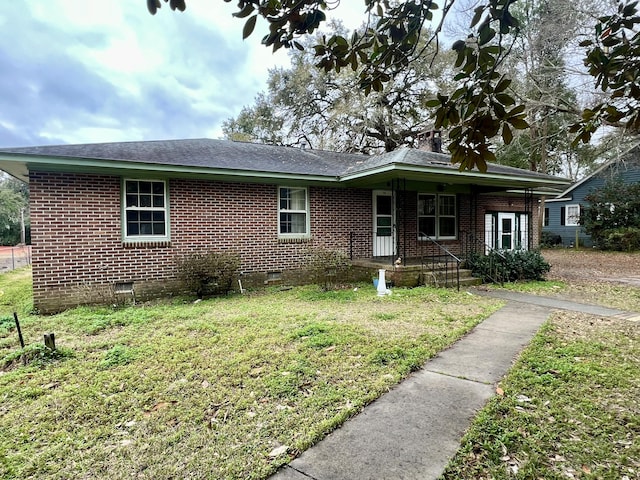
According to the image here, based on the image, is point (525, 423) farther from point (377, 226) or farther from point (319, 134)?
point (319, 134)

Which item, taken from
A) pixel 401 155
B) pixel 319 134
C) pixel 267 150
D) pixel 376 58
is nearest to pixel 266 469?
pixel 376 58

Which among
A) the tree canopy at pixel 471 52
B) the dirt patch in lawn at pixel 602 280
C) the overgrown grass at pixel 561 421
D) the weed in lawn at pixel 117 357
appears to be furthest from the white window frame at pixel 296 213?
the tree canopy at pixel 471 52

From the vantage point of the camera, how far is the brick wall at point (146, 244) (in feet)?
23.2

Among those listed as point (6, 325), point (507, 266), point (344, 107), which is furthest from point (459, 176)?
point (344, 107)

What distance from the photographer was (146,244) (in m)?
7.95

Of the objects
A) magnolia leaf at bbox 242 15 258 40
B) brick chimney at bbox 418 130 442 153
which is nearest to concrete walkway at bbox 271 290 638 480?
magnolia leaf at bbox 242 15 258 40

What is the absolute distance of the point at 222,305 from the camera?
7.20 m

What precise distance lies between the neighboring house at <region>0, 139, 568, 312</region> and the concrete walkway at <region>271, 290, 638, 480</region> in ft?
16.4

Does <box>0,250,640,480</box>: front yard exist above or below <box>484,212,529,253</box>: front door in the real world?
below

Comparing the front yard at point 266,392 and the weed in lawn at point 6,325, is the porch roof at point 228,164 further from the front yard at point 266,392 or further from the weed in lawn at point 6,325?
the front yard at point 266,392

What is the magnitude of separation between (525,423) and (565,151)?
29652 mm

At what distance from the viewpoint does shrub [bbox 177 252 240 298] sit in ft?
25.8

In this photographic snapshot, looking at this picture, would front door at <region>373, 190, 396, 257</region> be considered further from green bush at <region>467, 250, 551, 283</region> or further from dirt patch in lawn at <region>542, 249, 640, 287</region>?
dirt patch in lawn at <region>542, 249, 640, 287</region>

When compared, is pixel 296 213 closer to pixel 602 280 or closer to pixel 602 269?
pixel 602 280
